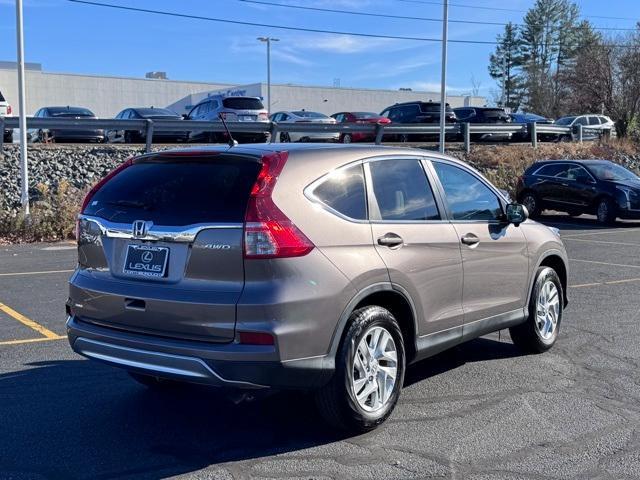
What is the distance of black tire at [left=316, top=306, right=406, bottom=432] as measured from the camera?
4547 mm

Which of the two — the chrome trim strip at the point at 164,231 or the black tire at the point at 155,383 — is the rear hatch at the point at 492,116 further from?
the chrome trim strip at the point at 164,231

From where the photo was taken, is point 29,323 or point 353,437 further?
point 29,323

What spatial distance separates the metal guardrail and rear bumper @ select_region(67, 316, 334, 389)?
14917 mm

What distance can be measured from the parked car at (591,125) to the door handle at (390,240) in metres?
27.6

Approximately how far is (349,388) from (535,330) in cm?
264

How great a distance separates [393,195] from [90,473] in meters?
A: 2.58

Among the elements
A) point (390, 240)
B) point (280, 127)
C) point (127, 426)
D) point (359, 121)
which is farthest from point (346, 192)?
point (359, 121)

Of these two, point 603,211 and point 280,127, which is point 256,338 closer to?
point 603,211

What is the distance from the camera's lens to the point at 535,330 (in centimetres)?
660

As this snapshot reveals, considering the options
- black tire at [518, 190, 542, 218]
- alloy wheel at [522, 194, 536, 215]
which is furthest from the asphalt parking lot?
alloy wheel at [522, 194, 536, 215]

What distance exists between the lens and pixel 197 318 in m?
4.26

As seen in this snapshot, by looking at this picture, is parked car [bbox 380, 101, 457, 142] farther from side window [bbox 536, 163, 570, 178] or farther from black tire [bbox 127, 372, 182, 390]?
black tire [bbox 127, 372, 182, 390]

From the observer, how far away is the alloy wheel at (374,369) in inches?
185

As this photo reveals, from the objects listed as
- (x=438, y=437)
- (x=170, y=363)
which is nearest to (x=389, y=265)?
(x=438, y=437)
